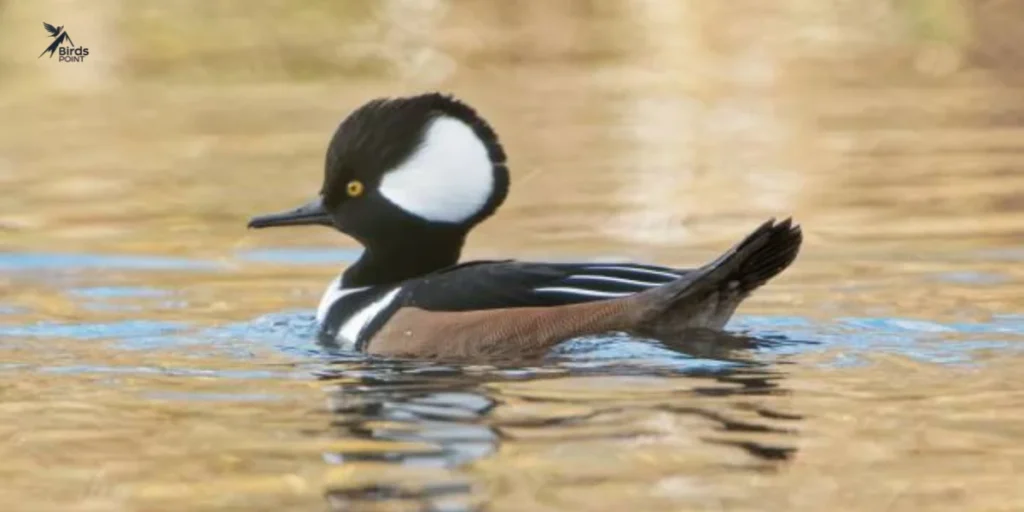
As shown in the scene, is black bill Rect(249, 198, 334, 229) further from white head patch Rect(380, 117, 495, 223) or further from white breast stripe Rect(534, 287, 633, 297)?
white breast stripe Rect(534, 287, 633, 297)

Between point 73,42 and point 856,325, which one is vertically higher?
point 73,42

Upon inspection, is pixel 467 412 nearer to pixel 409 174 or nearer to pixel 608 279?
pixel 608 279

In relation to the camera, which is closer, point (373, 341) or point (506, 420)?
point (506, 420)

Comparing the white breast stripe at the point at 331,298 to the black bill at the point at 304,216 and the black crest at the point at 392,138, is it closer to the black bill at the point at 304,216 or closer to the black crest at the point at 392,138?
the black bill at the point at 304,216

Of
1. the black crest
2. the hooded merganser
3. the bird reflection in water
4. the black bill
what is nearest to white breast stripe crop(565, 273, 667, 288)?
the hooded merganser

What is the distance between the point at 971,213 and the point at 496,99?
6.82m

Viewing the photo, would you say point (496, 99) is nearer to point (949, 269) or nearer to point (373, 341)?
point (949, 269)

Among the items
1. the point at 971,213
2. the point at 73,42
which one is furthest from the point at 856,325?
the point at 73,42

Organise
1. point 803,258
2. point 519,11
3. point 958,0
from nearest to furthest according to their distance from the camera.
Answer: point 803,258 → point 958,0 → point 519,11

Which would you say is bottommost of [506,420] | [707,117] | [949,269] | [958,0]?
[506,420]

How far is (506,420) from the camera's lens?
671 cm

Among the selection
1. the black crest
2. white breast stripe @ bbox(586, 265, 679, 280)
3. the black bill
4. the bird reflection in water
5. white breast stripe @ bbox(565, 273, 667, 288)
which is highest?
the black crest

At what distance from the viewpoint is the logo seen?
19.8 m

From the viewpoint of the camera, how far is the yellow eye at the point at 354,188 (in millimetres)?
8633
